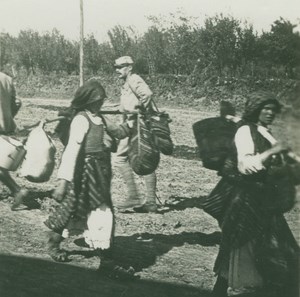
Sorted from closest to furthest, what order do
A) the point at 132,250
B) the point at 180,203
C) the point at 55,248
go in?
the point at 55,248 → the point at 132,250 → the point at 180,203

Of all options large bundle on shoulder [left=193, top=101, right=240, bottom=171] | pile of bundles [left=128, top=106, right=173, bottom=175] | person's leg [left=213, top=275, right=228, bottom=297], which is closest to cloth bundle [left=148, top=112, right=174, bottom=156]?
pile of bundles [left=128, top=106, right=173, bottom=175]

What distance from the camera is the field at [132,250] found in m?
4.25

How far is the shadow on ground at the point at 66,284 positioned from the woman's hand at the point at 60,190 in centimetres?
60

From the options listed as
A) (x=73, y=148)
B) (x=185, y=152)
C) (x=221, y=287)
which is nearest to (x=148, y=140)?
(x=73, y=148)

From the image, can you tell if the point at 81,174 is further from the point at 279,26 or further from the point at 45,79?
the point at 45,79

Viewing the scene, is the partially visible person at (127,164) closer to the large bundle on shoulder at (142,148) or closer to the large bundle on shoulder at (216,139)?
the large bundle on shoulder at (142,148)

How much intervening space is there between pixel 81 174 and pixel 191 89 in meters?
13.5

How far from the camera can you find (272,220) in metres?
4.09

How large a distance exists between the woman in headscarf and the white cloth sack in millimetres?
1719

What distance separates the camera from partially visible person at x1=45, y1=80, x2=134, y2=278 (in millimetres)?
4289

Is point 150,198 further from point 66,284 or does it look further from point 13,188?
point 66,284

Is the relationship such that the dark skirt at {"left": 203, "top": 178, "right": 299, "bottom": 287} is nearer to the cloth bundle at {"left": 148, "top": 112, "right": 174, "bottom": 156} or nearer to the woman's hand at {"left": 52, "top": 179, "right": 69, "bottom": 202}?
the woman's hand at {"left": 52, "top": 179, "right": 69, "bottom": 202}

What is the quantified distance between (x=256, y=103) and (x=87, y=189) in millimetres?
1390

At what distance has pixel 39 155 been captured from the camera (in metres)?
5.21
